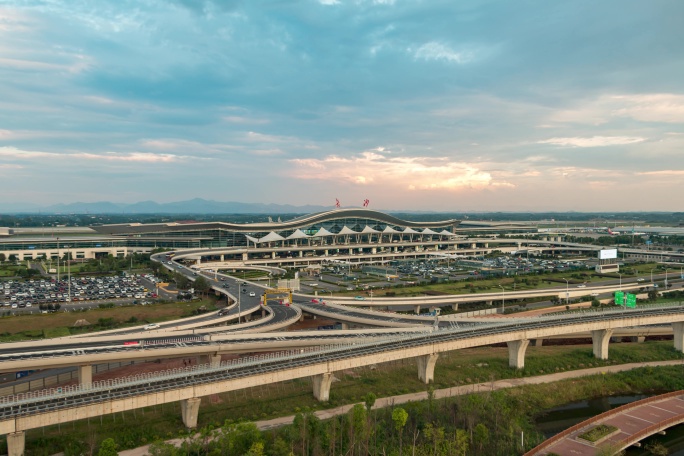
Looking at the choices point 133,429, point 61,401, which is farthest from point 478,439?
point 61,401

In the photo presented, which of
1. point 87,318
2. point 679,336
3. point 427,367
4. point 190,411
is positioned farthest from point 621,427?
point 87,318

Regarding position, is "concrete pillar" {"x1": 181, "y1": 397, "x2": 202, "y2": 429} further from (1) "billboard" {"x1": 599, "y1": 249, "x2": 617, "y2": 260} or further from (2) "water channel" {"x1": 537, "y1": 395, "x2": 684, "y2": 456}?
(1) "billboard" {"x1": 599, "y1": 249, "x2": 617, "y2": 260}

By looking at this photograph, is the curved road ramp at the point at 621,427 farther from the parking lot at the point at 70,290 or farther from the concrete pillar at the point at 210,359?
the parking lot at the point at 70,290

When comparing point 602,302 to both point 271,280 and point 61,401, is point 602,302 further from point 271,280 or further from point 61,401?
point 61,401

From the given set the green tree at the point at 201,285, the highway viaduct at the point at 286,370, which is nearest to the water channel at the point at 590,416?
the highway viaduct at the point at 286,370

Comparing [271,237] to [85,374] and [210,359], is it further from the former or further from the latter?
[85,374]

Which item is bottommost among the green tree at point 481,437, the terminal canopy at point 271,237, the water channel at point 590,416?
the water channel at point 590,416
